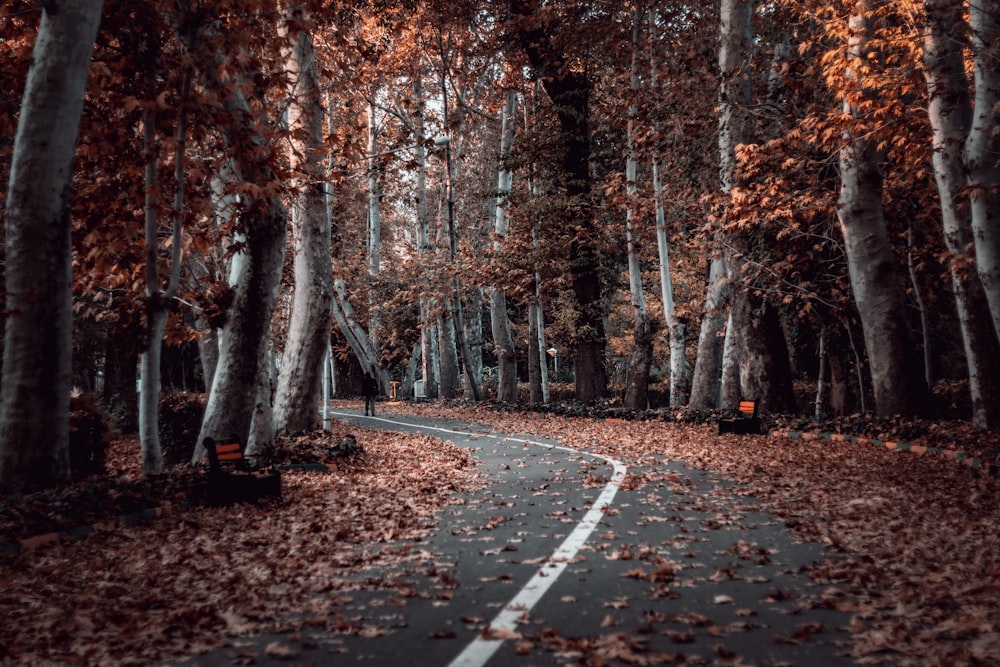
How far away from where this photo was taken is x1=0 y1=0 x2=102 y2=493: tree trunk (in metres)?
9.48

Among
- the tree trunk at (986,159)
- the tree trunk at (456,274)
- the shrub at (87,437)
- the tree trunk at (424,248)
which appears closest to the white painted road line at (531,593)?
the tree trunk at (986,159)

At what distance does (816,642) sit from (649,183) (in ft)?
72.9

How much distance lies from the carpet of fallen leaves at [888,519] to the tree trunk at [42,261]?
8101 millimetres

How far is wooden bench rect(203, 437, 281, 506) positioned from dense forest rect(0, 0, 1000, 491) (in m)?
1.19

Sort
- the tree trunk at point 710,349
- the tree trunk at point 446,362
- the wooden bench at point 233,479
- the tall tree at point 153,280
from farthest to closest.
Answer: the tree trunk at point 446,362 → the tree trunk at point 710,349 → the tall tree at point 153,280 → the wooden bench at point 233,479

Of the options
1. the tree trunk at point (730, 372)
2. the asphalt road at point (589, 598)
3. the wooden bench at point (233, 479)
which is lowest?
the asphalt road at point (589, 598)

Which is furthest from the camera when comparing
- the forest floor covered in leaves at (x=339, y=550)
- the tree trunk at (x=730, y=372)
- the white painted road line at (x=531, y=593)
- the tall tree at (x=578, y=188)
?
the tall tree at (x=578, y=188)

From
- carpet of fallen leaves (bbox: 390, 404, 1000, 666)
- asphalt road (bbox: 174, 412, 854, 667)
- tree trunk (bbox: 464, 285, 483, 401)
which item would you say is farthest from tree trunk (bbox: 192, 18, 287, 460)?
tree trunk (bbox: 464, 285, 483, 401)

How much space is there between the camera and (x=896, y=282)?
687 inches

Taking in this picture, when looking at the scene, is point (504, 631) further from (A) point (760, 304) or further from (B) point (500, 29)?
(B) point (500, 29)

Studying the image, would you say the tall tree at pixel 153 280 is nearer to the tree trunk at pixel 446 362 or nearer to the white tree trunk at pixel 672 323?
the white tree trunk at pixel 672 323

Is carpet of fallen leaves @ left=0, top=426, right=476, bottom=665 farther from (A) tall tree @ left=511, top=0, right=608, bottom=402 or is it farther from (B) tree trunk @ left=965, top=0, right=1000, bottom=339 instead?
(A) tall tree @ left=511, top=0, right=608, bottom=402

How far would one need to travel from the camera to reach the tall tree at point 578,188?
27.9 m

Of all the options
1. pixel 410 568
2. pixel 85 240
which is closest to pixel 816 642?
pixel 410 568
